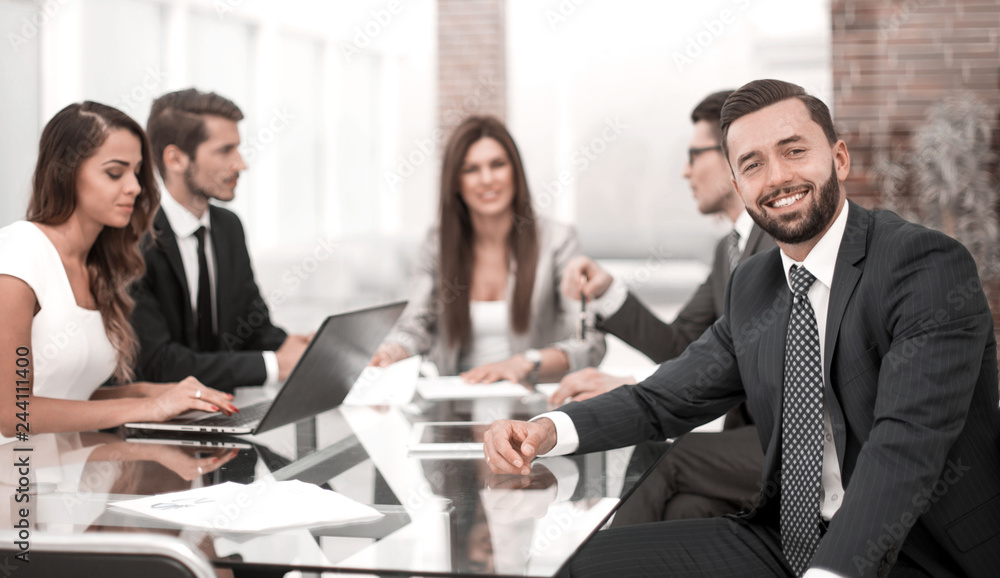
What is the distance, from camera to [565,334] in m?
3.40

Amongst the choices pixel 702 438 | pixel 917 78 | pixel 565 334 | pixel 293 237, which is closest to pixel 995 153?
pixel 917 78

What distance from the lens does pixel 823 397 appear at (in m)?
1.55

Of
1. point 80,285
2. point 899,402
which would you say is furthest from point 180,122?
point 899,402

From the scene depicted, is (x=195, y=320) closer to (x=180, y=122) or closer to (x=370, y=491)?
(x=180, y=122)

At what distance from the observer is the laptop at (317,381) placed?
189 centimetres

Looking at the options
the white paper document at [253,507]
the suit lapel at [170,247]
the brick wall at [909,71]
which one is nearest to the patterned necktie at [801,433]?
the white paper document at [253,507]

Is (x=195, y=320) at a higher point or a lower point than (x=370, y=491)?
→ higher

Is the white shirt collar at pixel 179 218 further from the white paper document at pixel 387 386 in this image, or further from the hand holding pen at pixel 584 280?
the hand holding pen at pixel 584 280

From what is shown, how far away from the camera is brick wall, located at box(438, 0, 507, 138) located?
6.47 meters

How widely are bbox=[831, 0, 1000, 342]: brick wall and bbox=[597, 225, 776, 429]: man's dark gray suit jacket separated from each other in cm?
311

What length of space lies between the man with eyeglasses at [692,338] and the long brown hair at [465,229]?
586 mm

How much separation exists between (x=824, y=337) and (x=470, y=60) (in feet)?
17.5

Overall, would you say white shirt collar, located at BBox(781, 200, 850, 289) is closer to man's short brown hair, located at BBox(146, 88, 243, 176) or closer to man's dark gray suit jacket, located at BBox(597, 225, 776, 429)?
man's dark gray suit jacket, located at BBox(597, 225, 776, 429)

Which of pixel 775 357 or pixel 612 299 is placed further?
pixel 612 299
